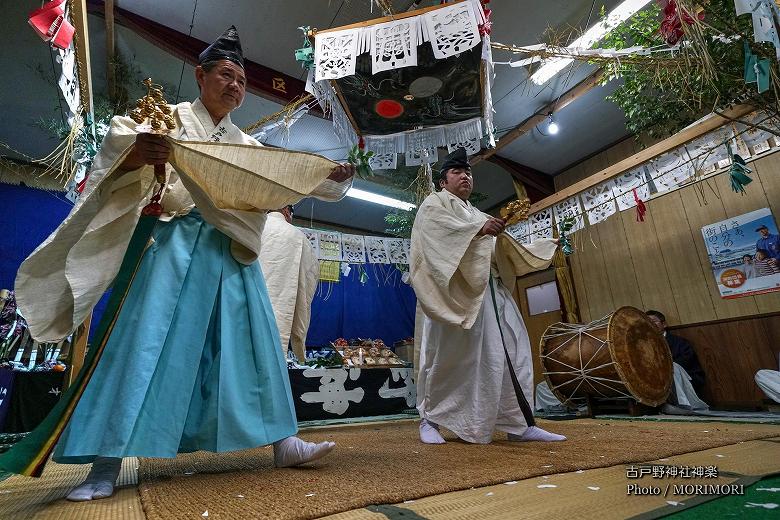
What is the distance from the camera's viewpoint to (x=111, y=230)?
138cm

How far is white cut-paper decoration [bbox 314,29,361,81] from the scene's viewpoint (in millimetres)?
3449

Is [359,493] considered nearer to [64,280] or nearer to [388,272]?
[64,280]

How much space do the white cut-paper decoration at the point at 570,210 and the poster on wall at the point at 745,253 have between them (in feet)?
5.68

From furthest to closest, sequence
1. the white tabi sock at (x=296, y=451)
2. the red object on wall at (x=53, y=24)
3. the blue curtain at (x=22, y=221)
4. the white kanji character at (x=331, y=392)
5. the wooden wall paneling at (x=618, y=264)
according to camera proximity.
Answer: the wooden wall paneling at (x=618, y=264) < the blue curtain at (x=22, y=221) < the white kanji character at (x=331, y=392) < the red object on wall at (x=53, y=24) < the white tabi sock at (x=296, y=451)

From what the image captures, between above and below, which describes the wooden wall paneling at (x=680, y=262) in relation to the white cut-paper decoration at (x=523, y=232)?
below

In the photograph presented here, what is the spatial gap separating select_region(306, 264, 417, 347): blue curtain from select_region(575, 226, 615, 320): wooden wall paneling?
4.05 m

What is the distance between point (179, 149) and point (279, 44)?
4.79 m

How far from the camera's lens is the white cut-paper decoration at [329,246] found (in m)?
6.86

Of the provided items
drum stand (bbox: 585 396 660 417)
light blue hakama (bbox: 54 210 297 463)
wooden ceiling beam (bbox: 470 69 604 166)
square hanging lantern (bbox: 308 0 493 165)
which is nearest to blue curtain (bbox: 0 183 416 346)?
wooden ceiling beam (bbox: 470 69 604 166)

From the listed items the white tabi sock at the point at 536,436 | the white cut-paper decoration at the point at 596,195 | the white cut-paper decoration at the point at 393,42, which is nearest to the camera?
the white tabi sock at the point at 536,436

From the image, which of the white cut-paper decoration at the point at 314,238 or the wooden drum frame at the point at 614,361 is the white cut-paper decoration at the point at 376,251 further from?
the wooden drum frame at the point at 614,361

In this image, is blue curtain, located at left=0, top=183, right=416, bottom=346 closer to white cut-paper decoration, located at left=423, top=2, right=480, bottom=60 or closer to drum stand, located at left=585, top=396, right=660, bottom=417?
drum stand, located at left=585, top=396, right=660, bottom=417

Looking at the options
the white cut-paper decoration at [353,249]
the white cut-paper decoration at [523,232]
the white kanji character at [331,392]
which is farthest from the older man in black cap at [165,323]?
→ the white cut-paper decoration at [523,232]

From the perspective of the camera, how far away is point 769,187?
529 cm
